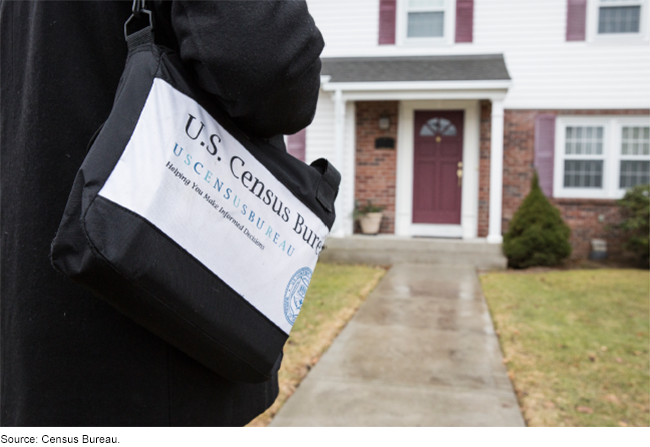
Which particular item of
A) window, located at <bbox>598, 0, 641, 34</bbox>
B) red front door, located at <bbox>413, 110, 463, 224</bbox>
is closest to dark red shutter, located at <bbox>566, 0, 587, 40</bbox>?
window, located at <bbox>598, 0, 641, 34</bbox>

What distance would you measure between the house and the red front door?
0.06 ft

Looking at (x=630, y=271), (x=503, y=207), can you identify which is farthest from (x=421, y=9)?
(x=630, y=271)

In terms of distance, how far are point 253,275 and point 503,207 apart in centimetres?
927

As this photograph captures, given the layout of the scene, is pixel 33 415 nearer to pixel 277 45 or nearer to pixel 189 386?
pixel 189 386

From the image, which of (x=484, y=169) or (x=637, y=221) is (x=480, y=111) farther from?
(x=637, y=221)

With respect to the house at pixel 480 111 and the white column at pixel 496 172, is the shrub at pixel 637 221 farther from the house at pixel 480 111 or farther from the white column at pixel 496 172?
the white column at pixel 496 172

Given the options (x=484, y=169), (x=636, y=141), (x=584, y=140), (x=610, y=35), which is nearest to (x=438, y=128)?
(x=484, y=169)

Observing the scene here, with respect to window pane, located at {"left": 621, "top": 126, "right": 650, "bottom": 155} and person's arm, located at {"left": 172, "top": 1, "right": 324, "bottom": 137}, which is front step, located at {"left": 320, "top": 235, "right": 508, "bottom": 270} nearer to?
window pane, located at {"left": 621, "top": 126, "right": 650, "bottom": 155}

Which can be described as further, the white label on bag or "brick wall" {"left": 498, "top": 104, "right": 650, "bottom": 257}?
"brick wall" {"left": 498, "top": 104, "right": 650, "bottom": 257}

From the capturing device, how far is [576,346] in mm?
4266

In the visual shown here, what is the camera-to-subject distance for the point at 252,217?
0.95 m

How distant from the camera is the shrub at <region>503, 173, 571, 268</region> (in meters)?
8.29

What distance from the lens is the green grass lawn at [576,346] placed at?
311cm

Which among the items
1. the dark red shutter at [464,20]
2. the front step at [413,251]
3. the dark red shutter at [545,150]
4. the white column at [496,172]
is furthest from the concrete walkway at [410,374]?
the dark red shutter at [464,20]
